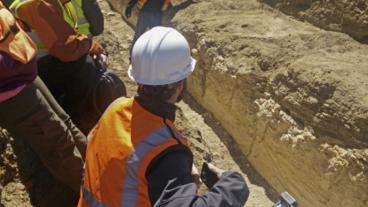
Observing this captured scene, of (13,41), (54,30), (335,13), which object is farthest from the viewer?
(335,13)

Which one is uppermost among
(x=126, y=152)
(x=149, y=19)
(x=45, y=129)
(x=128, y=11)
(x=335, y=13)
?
(x=126, y=152)

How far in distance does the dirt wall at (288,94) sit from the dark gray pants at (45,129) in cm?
257

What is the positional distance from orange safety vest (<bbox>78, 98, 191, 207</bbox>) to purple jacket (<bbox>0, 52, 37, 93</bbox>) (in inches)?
33.5

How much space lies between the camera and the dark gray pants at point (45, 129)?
290 centimetres

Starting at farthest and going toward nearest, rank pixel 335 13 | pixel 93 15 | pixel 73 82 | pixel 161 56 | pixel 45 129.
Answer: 1. pixel 335 13
2. pixel 93 15
3. pixel 73 82
4. pixel 45 129
5. pixel 161 56

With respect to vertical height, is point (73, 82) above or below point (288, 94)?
above

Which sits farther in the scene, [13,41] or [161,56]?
[13,41]

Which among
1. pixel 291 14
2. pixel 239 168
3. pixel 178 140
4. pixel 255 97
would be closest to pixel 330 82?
pixel 255 97

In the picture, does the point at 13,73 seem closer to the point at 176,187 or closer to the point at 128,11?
the point at 176,187

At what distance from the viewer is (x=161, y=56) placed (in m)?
2.43

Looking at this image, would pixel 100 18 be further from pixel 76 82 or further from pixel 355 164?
pixel 355 164

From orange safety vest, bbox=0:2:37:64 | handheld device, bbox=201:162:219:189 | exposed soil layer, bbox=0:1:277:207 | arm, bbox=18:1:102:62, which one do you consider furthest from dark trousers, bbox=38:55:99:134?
handheld device, bbox=201:162:219:189

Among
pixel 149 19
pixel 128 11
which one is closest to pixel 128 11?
pixel 128 11

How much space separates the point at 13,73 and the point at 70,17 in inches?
40.2
